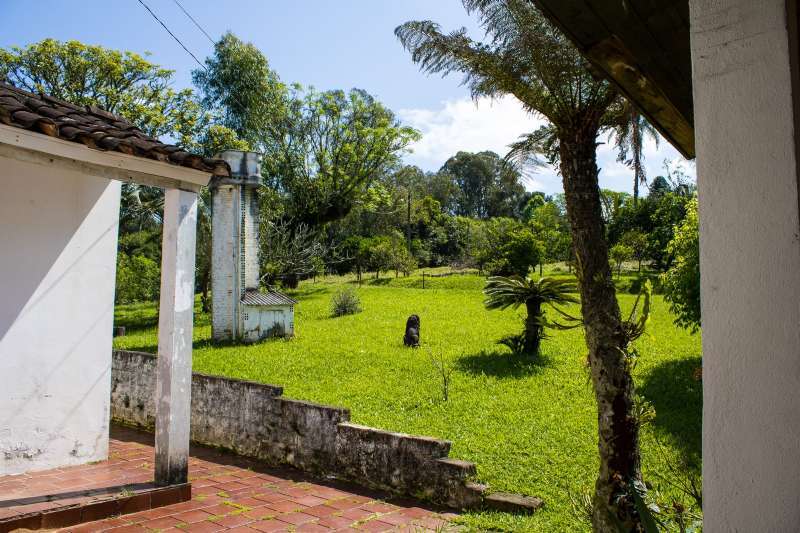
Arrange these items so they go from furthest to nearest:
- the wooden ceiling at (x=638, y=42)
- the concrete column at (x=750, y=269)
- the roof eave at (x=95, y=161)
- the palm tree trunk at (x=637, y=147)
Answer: the palm tree trunk at (x=637, y=147)
the roof eave at (x=95, y=161)
the wooden ceiling at (x=638, y=42)
the concrete column at (x=750, y=269)

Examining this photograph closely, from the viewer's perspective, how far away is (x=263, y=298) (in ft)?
47.4

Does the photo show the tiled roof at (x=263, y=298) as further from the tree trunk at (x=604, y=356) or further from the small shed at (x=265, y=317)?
the tree trunk at (x=604, y=356)

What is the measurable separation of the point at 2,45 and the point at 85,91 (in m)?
2.61

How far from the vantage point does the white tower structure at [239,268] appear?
46.4 ft

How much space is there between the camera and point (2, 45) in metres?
18.6

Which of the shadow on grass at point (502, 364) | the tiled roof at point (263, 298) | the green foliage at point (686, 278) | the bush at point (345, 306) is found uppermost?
the green foliage at point (686, 278)

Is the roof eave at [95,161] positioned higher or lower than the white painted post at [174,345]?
higher

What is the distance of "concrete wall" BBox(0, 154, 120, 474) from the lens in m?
5.93

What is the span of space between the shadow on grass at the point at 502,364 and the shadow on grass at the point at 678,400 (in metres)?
1.69

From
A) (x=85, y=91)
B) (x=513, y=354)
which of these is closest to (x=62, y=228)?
(x=513, y=354)

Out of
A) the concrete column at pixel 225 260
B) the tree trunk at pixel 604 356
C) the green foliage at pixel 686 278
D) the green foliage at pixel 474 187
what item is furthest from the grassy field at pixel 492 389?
the green foliage at pixel 474 187

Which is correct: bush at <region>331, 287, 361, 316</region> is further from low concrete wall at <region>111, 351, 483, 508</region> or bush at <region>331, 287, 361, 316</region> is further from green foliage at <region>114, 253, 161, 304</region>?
green foliage at <region>114, 253, 161, 304</region>

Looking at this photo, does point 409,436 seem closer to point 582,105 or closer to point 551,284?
point 582,105

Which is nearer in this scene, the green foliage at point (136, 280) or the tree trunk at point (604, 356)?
the tree trunk at point (604, 356)
